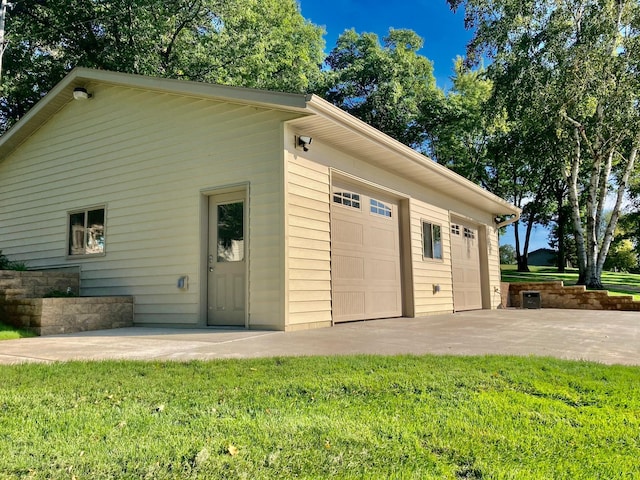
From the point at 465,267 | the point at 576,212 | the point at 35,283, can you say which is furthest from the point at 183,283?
the point at 576,212

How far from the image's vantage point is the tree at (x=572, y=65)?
42.3ft

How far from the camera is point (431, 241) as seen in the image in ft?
32.2

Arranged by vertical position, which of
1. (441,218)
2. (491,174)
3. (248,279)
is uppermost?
(491,174)

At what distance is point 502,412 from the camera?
2402mm

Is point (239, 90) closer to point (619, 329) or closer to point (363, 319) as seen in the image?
point (363, 319)

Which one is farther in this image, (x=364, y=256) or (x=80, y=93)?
(x=80, y=93)

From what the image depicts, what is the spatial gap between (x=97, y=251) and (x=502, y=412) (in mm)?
7685

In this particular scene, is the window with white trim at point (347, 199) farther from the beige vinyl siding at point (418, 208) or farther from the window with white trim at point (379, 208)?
the window with white trim at point (379, 208)

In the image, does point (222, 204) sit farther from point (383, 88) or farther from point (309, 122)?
point (383, 88)

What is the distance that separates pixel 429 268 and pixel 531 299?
455 cm

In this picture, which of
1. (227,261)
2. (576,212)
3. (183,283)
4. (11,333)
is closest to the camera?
(11,333)

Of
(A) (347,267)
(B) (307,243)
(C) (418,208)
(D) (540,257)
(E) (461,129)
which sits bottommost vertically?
(A) (347,267)

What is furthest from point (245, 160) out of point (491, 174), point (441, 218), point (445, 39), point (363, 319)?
point (491, 174)

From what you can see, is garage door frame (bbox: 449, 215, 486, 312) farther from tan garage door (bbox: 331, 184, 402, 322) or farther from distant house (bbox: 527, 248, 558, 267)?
distant house (bbox: 527, 248, 558, 267)
